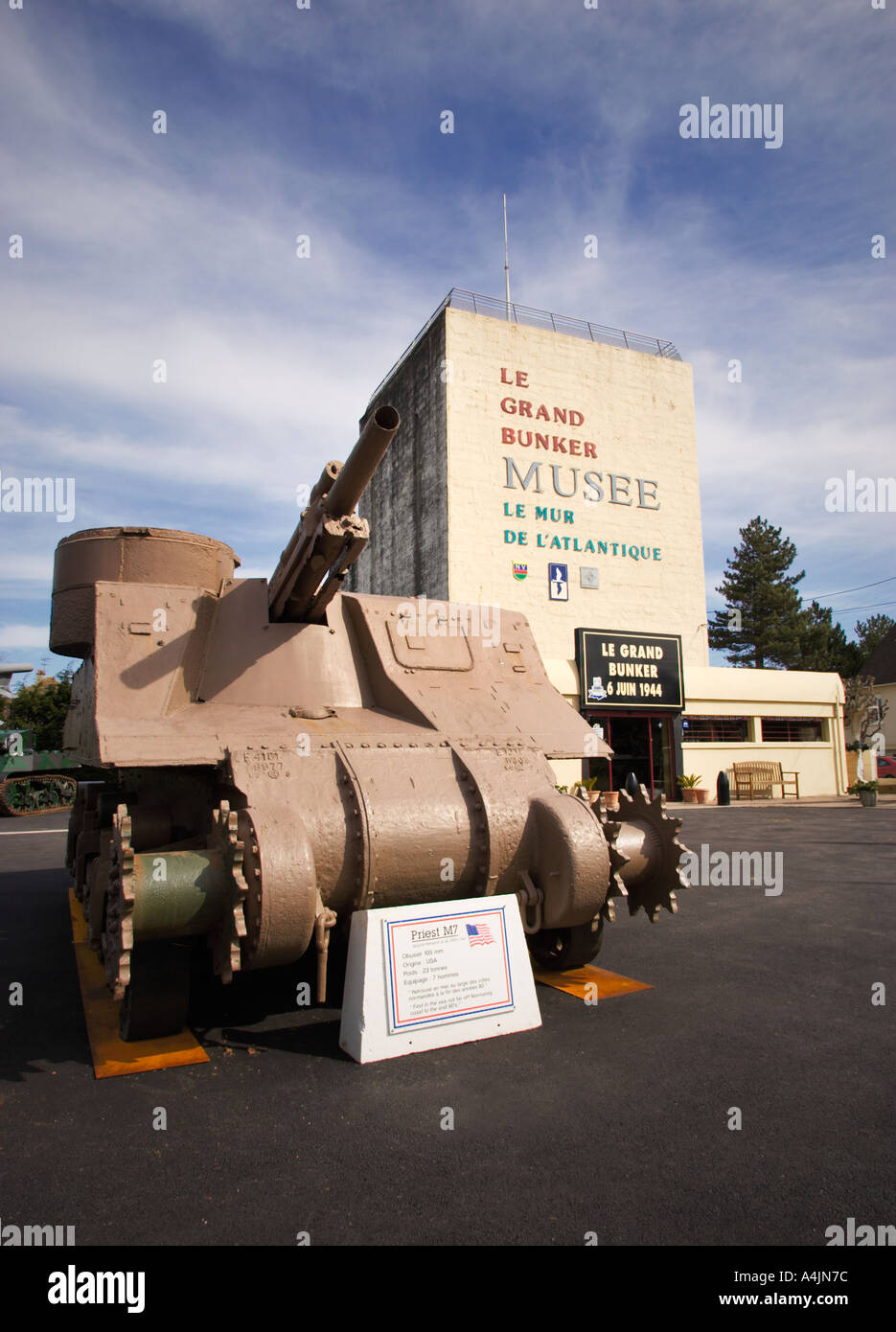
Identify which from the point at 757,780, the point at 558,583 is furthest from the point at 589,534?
the point at 757,780

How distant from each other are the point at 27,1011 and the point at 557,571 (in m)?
21.6

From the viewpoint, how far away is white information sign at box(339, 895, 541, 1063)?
175 inches

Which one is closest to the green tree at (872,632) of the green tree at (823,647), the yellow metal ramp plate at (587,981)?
the green tree at (823,647)

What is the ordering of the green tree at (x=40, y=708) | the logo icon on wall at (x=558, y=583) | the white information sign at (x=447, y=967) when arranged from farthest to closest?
the green tree at (x=40, y=708) < the logo icon on wall at (x=558, y=583) < the white information sign at (x=447, y=967)

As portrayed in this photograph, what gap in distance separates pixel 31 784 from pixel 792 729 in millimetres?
22840

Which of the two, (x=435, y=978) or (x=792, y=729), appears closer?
(x=435, y=978)

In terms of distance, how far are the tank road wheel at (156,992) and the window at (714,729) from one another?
2182 cm

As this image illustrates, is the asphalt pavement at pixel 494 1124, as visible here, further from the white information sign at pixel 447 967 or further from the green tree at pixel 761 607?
the green tree at pixel 761 607

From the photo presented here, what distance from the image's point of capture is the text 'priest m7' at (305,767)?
419 cm

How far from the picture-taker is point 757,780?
2525 cm

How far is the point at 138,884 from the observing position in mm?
3998

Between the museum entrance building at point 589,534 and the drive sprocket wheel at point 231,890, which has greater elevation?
the museum entrance building at point 589,534

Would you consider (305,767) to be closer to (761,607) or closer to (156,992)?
(156,992)

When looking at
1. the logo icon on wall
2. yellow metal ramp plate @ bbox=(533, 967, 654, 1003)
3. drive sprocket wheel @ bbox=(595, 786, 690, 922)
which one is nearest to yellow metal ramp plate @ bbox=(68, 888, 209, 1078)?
yellow metal ramp plate @ bbox=(533, 967, 654, 1003)
